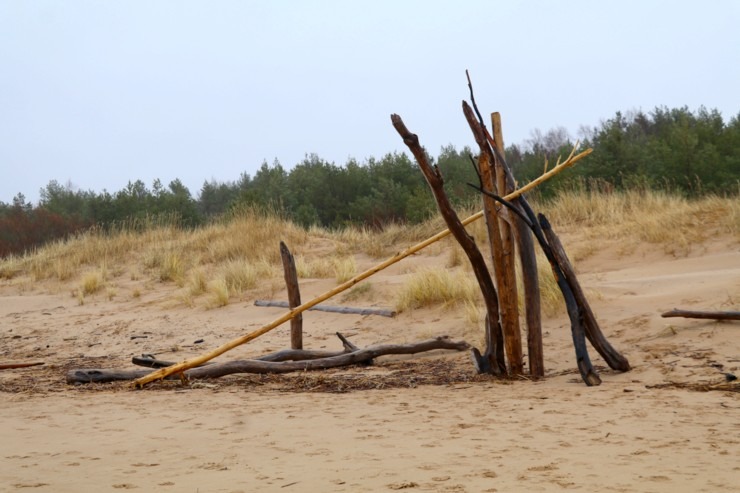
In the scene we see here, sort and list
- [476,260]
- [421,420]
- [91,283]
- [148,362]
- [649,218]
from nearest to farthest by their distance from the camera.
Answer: [421,420]
[476,260]
[148,362]
[649,218]
[91,283]

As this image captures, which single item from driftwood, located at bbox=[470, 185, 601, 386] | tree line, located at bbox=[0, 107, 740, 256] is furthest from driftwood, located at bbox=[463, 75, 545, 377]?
tree line, located at bbox=[0, 107, 740, 256]

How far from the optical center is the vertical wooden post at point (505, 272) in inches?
255

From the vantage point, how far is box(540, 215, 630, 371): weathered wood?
6180mm

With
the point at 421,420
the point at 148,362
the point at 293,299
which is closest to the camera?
the point at 421,420

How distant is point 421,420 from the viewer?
4980 millimetres

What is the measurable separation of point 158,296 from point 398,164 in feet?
43.9

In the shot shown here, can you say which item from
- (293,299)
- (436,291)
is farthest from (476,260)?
(436,291)

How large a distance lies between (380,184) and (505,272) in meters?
18.1

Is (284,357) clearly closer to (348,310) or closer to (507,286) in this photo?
(507,286)

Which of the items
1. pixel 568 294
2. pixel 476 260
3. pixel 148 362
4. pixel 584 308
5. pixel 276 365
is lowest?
pixel 276 365

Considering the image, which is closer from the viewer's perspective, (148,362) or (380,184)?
(148,362)

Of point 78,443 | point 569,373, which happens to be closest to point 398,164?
point 569,373

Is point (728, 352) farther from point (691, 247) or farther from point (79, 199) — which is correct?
point (79, 199)

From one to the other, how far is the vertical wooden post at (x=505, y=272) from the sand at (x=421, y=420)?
297 mm
